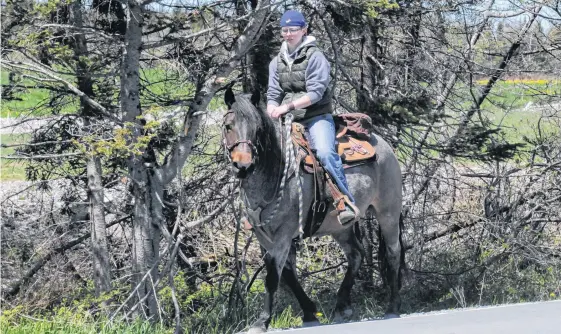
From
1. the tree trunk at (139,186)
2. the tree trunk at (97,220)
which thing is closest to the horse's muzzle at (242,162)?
the tree trunk at (139,186)

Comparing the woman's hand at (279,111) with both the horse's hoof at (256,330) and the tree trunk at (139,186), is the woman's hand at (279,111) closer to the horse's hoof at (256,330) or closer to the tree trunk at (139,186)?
the horse's hoof at (256,330)

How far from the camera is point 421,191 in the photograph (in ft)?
42.6

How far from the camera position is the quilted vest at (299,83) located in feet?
26.3

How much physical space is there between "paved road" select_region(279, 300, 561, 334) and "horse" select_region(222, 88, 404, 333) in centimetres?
156

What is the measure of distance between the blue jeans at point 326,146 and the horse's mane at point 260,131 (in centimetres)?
55

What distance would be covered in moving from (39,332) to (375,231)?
21.6ft

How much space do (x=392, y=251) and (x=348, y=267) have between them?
61 cm

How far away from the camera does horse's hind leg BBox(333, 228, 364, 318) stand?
936cm

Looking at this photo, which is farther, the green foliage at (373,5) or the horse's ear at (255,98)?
the green foliage at (373,5)

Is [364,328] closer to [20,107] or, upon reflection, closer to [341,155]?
[341,155]

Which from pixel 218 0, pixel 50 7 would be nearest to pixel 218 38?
pixel 218 0

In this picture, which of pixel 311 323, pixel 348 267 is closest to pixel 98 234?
pixel 348 267

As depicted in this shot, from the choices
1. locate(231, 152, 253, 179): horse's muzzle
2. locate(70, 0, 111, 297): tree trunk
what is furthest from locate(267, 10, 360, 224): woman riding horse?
locate(70, 0, 111, 297): tree trunk

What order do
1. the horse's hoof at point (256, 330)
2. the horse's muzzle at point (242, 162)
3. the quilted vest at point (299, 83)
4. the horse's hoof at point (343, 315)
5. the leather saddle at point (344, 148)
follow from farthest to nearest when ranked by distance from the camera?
1. the horse's hoof at point (343, 315)
2. the leather saddle at point (344, 148)
3. the quilted vest at point (299, 83)
4. the horse's hoof at point (256, 330)
5. the horse's muzzle at point (242, 162)
